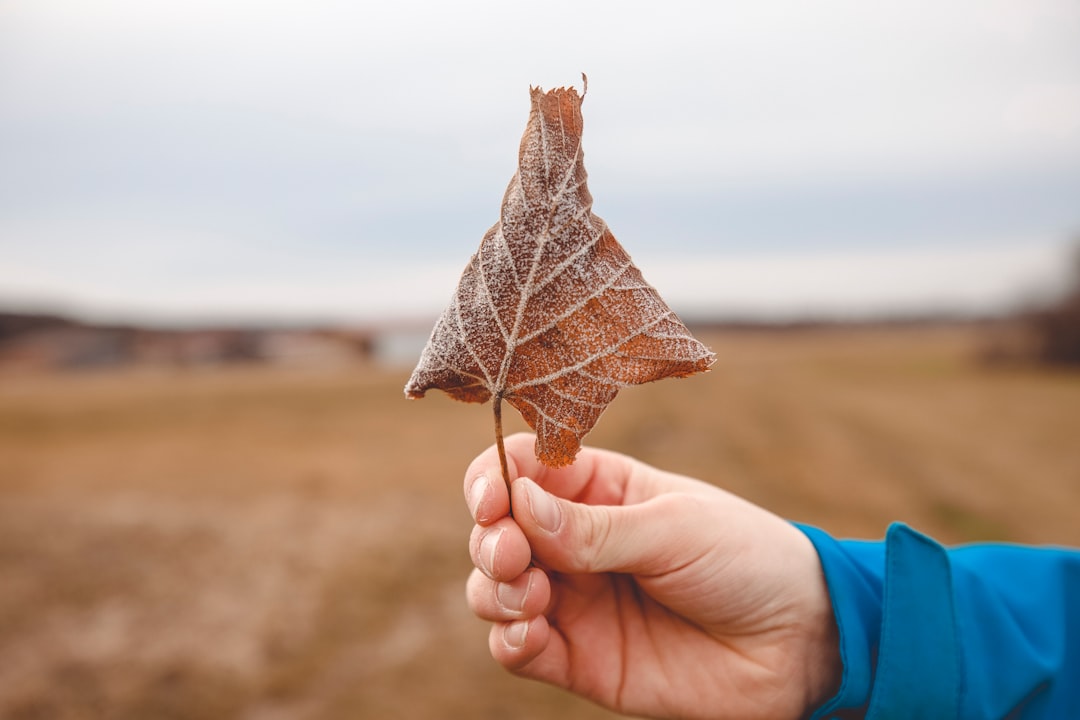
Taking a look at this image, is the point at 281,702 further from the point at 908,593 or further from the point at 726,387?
the point at 726,387

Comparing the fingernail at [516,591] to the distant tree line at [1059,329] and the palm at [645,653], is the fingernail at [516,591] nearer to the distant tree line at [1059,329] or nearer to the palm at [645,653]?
the palm at [645,653]

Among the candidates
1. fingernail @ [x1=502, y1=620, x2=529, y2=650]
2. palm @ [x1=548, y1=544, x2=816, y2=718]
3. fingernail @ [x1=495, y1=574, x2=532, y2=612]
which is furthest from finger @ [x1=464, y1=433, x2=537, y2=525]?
palm @ [x1=548, y1=544, x2=816, y2=718]

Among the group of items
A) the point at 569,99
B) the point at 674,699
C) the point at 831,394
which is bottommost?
the point at 831,394

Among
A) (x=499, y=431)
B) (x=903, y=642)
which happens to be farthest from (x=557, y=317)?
(x=903, y=642)

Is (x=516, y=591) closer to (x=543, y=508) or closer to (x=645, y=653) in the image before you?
(x=543, y=508)

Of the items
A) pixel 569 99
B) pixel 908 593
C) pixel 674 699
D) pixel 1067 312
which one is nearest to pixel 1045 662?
pixel 908 593

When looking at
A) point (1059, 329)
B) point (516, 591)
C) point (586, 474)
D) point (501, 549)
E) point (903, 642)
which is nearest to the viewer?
point (501, 549)
